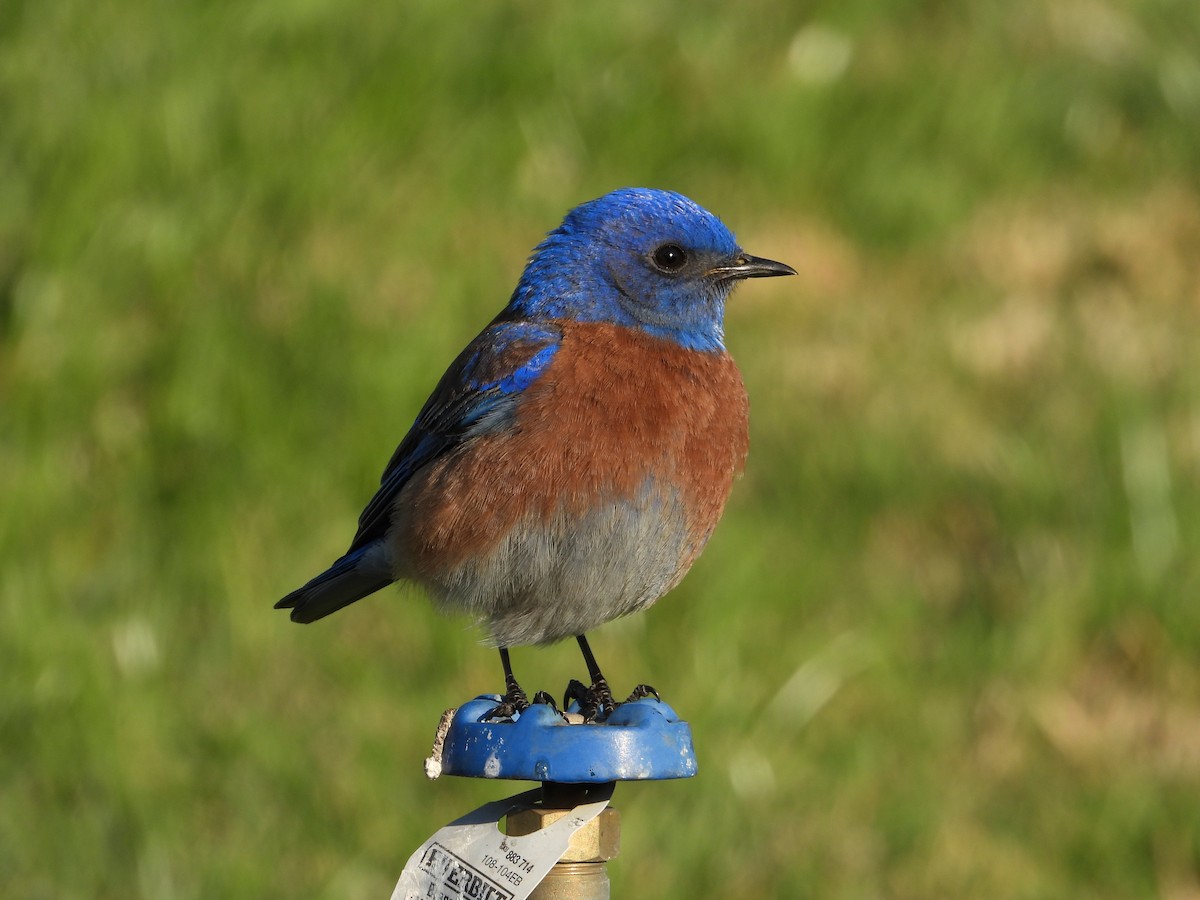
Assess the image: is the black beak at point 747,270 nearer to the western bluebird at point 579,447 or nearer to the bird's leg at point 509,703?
the western bluebird at point 579,447

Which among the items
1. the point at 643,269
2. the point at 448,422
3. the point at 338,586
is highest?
the point at 643,269

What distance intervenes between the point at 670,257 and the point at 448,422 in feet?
2.20

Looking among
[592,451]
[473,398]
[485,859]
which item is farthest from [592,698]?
[485,859]

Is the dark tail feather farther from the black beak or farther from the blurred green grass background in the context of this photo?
the blurred green grass background

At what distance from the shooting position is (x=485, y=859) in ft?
10.3

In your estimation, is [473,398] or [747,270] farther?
[747,270]

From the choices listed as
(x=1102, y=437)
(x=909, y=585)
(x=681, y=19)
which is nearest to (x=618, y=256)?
(x=909, y=585)

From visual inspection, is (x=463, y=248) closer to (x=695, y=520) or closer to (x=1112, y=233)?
(x=1112, y=233)

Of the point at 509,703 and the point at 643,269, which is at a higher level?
the point at 643,269

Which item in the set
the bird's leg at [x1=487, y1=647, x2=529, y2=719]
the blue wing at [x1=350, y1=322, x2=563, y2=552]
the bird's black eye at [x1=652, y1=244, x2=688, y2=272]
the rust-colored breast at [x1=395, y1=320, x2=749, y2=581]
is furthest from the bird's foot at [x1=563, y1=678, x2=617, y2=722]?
the bird's black eye at [x1=652, y1=244, x2=688, y2=272]

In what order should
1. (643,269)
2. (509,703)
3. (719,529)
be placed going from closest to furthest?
(509,703)
(643,269)
(719,529)

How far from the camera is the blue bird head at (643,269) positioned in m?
4.49

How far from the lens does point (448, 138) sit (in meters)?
7.76

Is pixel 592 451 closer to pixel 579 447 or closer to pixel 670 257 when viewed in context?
pixel 579 447
